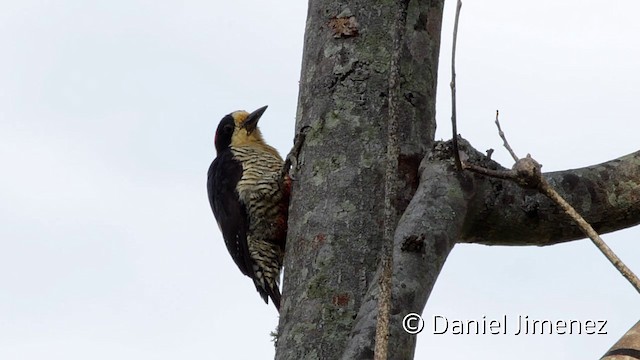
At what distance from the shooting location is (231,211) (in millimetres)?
5465

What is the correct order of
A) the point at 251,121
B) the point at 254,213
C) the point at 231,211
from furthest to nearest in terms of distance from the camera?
the point at 251,121, the point at 231,211, the point at 254,213

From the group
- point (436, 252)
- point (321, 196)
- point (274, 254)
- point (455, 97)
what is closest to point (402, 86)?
point (321, 196)

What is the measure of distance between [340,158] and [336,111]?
0.57 feet

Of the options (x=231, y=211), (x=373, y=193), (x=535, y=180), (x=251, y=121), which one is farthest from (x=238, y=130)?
(x=535, y=180)

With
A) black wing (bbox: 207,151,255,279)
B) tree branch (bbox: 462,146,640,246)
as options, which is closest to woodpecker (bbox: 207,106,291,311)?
black wing (bbox: 207,151,255,279)

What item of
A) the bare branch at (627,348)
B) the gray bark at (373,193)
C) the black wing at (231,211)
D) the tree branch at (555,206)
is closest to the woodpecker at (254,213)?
the black wing at (231,211)

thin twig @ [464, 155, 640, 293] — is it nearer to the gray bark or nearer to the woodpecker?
the gray bark

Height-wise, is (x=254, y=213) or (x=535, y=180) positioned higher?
(x=254, y=213)

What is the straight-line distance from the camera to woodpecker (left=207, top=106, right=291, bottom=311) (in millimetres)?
5273

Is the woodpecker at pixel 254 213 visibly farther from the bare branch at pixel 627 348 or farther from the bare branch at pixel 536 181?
the bare branch at pixel 627 348

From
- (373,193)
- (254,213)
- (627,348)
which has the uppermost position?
(254,213)

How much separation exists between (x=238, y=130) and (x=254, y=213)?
4.43ft

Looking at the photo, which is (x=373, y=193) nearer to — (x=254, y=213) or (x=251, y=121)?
(x=254, y=213)

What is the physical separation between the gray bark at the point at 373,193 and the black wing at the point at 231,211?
2068mm
